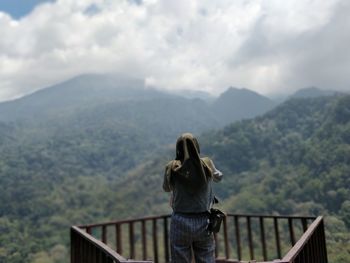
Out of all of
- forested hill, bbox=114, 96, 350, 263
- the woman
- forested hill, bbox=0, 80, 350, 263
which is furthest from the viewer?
forested hill, bbox=0, 80, 350, 263

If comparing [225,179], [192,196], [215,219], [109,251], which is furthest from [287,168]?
[109,251]

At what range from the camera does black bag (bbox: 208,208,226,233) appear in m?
2.98

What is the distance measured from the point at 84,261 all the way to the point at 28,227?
5135 centimetres

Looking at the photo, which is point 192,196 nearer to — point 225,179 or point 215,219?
point 215,219

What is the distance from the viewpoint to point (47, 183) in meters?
73.6

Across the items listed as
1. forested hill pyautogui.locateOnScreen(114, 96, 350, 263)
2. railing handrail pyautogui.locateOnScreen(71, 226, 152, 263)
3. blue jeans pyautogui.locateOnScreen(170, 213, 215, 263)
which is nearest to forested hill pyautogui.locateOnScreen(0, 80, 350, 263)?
Result: forested hill pyautogui.locateOnScreen(114, 96, 350, 263)

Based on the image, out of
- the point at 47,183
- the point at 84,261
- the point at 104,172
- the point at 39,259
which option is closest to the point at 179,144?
the point at 84,261

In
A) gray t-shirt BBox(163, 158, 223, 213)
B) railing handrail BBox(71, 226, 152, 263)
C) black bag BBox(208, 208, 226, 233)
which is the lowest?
railing handrail BBox(71, 226, 152, 263)

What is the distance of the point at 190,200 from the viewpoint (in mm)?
2947

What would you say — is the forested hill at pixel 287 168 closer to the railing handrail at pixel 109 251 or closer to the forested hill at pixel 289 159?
the forested hill at pixel 289 159

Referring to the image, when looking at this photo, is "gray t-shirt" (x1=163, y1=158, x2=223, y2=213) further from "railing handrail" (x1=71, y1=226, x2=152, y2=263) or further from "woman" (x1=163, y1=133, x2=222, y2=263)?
"railing handrail" (x1=71, y1=226, x2=152, y2=263)

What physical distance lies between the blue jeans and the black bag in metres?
0.04

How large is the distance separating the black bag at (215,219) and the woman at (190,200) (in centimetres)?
3

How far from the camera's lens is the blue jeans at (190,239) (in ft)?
9.69
